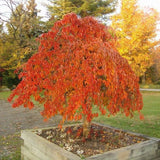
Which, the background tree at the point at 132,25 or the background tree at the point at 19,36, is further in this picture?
the background tree at the point at 132,25

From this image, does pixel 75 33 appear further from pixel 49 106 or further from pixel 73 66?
pixel 49 106

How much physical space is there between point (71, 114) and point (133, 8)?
15.5m

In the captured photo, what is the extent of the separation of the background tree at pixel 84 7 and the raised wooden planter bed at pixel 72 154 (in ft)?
57.5

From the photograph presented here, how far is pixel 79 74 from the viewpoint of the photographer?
117 inches

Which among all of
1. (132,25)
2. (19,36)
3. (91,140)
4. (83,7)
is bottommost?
(91,140)

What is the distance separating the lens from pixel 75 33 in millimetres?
3646

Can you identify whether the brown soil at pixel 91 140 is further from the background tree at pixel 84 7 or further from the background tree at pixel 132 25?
the background tree at pixel 84 7

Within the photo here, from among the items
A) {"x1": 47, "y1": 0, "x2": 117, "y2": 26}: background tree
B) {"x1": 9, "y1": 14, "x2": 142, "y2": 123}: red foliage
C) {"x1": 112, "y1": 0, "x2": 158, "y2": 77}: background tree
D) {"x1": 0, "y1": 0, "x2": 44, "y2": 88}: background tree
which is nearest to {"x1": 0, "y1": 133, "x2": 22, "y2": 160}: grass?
{"x1": 9, "y1": 14, "x2": 142, "y2": 123}: red foliage

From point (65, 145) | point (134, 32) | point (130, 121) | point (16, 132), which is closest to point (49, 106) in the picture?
point (65, 145)

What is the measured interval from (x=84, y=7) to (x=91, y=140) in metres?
17.8

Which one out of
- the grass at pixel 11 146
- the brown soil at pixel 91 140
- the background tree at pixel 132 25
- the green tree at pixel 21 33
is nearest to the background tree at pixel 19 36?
the green tree at pixel 21 33

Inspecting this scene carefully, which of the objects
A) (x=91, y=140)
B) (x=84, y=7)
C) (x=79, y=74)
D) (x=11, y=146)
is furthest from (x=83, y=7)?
(x=79, y=74)

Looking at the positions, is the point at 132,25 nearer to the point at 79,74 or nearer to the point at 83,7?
the point at 83,7

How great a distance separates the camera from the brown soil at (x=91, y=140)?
3.36 m
